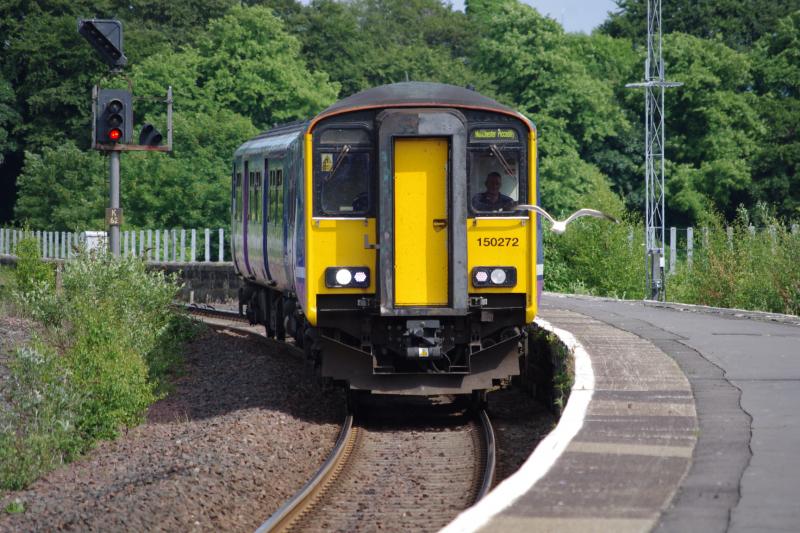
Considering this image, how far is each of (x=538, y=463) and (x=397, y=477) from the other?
2.72 meters

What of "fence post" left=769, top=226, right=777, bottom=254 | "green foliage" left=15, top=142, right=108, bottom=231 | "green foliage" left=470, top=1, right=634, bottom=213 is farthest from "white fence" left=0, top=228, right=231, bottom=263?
"fence post" left=769, top=226, right=777, bottom=254

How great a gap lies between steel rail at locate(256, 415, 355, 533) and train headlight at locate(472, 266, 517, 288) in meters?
2.05

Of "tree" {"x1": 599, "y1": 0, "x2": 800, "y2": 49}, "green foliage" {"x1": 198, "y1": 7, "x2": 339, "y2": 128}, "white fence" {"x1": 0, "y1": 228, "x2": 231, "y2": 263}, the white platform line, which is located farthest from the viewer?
"tree" {"x1": 599, "y1": 0, "x2": 800, "y2": 49}

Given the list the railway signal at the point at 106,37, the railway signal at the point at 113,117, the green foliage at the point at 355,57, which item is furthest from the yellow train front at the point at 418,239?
the green foliage at the point at 355,57

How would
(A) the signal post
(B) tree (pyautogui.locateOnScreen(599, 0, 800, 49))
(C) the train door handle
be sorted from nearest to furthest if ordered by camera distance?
1. (C) the train door handle
2. (A) the signal post
3. (B) tree (pyautogui.locateOnScreen(599, 0, 800, 49))

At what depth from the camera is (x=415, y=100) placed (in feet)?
45.0

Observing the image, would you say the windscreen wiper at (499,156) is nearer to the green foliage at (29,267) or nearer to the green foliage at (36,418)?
the green foliage at (36,418)

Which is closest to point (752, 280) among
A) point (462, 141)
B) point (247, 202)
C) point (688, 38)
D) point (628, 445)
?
point (247, 202)

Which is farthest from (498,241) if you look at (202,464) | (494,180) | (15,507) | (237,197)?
(237,197)

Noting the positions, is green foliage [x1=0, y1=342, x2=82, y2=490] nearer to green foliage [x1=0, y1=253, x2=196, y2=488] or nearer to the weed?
green foliage [x1=0, y1=253, x2=196, y2=488]

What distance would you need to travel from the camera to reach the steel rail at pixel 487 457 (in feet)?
33.8

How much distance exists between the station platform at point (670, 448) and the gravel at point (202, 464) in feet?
7.96

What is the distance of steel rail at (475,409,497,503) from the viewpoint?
33.8 ft

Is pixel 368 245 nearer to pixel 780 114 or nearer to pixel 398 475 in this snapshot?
pixel 398 475
